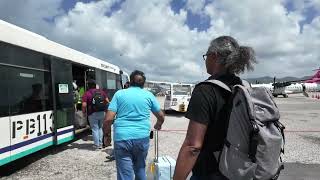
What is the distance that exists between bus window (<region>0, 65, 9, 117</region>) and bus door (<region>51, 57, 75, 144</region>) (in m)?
2.46

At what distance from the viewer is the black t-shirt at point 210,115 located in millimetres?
2803

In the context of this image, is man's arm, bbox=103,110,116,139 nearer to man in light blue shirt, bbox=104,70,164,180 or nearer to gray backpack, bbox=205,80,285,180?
man in light blue shirt, bbox=104,70,164,180

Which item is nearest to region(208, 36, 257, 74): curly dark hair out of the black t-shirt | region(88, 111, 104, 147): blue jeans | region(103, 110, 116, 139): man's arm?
the black t-shirt

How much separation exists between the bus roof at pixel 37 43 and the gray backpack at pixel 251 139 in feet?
20.5

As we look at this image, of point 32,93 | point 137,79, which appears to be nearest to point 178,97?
point 32,93

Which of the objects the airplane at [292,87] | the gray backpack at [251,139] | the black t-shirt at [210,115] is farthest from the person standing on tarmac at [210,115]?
the airplane at [292,87]

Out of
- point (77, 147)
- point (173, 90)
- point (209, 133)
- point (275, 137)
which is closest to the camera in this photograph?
point (275, 137)

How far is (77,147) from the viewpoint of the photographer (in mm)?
12000

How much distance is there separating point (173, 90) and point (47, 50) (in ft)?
57.5

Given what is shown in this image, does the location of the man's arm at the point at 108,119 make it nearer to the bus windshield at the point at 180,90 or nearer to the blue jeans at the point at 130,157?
the blue jeans at the point at 130,157

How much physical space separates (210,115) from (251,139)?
0.32m

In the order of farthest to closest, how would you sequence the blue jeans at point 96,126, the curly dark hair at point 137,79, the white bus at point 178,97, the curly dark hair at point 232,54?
the white bus at point 178,97 → the blue jeans at point 96,126 → the curly dark hair at point 137,79 → the curly dark hair at point 232,54

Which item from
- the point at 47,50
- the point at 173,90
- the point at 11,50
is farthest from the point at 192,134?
the point at 173,90

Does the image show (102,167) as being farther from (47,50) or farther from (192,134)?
(192,134)
